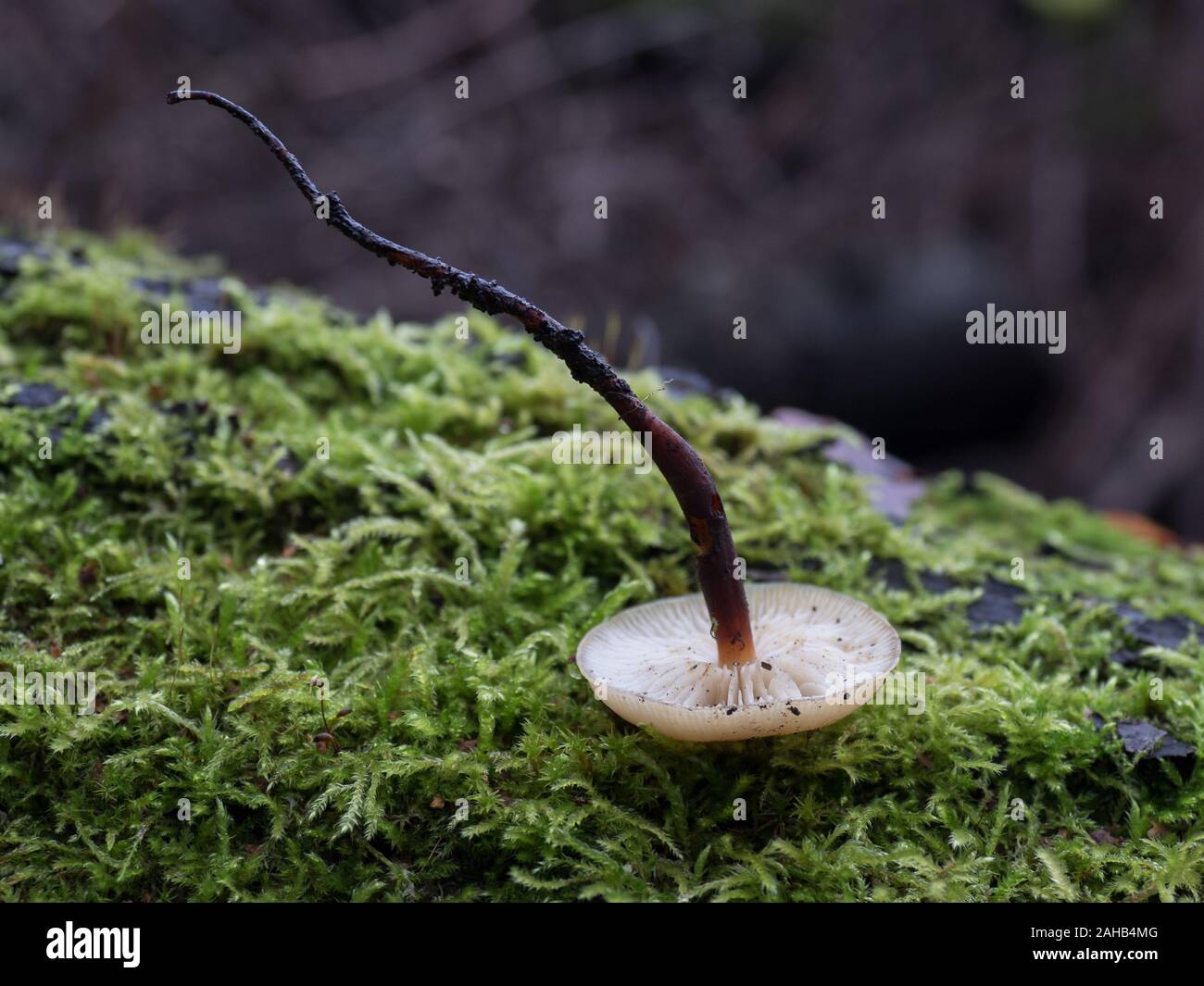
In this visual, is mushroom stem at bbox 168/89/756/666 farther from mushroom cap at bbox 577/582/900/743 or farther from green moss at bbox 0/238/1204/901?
green moss at bbox 0/238/1204/901

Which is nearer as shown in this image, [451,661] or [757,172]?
[451,661]

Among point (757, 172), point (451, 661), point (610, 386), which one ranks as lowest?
point (451, 661)

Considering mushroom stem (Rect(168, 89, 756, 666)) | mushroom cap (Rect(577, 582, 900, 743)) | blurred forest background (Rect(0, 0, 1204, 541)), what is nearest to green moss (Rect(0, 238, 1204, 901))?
mushroom cap (Rect(577, 582, 900, 743))

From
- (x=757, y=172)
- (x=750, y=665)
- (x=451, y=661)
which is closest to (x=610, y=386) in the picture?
(x=750, y=665)

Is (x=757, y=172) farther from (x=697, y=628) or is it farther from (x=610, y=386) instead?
(x=610, y=386)

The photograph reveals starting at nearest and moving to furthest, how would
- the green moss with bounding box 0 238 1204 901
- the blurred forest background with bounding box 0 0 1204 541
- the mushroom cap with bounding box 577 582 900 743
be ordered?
the mushroom cap with bounding box 577 582 900 743
the green moss with bounding box 0 238 1204 901
the blurred forest background with bounding box 0 0 1204 541

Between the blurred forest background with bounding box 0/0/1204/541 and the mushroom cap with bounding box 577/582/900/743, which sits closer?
the mushroom cap with bounding box 577/582/900/743

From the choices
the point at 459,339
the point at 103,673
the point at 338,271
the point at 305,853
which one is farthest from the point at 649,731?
the point at 338,271
